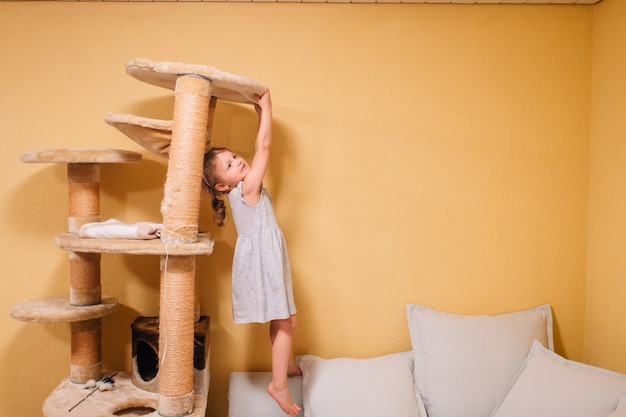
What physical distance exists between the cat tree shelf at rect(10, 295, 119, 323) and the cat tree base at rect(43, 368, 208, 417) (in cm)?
28

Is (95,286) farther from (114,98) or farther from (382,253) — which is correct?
(382,253)

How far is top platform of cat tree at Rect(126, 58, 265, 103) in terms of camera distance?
1.69 m

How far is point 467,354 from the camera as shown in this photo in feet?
7.19

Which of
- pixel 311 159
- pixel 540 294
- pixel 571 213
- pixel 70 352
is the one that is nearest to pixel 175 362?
pixel 70 352

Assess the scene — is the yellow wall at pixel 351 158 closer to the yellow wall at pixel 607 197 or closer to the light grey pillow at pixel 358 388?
the yellow wall at pixel 607 197

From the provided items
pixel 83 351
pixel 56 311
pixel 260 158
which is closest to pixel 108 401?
pixel 83 351

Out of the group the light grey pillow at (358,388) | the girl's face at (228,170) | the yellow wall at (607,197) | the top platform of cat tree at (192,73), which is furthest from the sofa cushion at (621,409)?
the top platform of cat tree at (192,73)

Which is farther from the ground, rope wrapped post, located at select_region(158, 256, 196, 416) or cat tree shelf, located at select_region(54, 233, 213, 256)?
cat tree shelf, located at select_region(54, 233, 213, 256)

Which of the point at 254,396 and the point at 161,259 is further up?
the point at 161,259

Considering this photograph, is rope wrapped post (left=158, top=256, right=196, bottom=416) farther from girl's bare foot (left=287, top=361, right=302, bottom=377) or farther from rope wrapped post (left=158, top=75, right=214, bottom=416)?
girl's bare foot (left=287, top=361, right=302, bottom=377)

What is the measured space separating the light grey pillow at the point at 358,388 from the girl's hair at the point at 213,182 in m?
0.72

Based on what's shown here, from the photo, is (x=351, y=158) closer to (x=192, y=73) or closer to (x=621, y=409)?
(x=192, y=73)

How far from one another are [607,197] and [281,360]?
156cm

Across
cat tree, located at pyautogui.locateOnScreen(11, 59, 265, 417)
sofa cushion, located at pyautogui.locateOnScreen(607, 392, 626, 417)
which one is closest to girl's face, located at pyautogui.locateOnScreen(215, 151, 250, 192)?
cat tree, located at pyautogui.locateOnScreen(11, 59, 265, 417)
